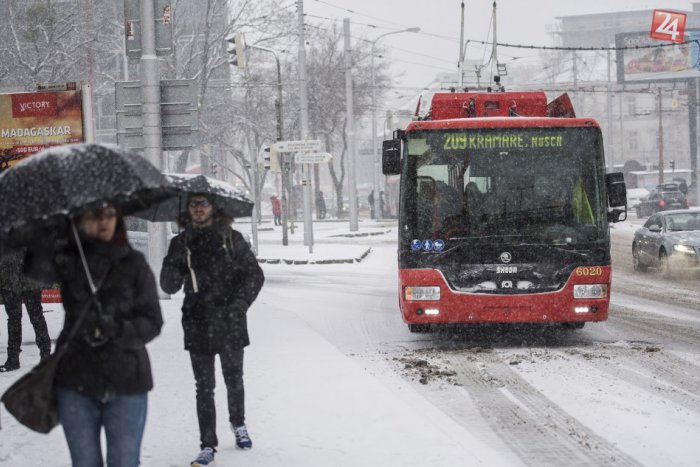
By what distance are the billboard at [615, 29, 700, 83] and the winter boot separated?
66822 mm

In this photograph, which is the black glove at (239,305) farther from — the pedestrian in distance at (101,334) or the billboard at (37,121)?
the billboard at (37,121)

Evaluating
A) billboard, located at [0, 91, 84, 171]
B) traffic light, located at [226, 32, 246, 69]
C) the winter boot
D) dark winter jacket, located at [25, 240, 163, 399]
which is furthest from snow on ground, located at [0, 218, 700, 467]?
traffic light, located at [226, 32, 246, 69]

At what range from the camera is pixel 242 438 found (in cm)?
638

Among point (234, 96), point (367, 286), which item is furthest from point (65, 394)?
point (234, 96)

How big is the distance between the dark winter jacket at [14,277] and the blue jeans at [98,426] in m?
5.61

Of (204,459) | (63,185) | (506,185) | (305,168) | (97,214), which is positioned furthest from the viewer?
(305,168)

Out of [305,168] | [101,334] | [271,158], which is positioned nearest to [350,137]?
[271,158]

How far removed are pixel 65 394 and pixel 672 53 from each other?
244 ft

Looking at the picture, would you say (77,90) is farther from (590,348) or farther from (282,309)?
(590,348)

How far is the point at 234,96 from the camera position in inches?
2418

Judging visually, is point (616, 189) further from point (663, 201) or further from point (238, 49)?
point (663, 201)

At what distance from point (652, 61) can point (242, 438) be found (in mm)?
72634

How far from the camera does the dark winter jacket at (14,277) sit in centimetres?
959

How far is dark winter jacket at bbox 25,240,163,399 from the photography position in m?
4.21
